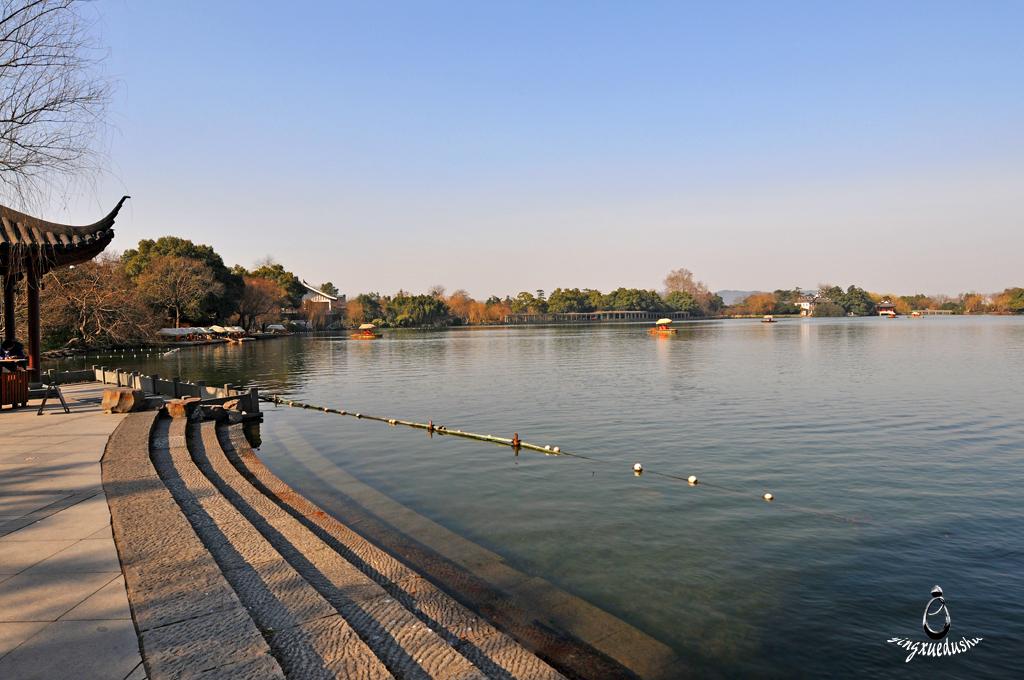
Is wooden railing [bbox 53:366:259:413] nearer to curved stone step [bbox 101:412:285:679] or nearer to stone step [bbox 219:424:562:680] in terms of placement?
stone step [bbox 219:424:562:680]

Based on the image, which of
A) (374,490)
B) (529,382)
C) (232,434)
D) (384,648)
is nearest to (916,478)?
(374,490)

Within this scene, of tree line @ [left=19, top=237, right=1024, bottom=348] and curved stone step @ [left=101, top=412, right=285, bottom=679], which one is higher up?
tree line @ [left=19, top=237, right=1024, bottom=348]

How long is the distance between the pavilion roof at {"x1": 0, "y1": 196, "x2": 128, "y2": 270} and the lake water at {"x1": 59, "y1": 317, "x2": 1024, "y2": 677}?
6.75m

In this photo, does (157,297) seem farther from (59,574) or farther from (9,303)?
(59,574)

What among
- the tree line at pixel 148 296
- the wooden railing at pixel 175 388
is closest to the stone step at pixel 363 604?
the wooden railing at pixel 175 388

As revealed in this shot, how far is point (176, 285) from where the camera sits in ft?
226

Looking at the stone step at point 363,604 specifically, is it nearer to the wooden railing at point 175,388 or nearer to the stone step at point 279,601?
the stone step at point 279,601

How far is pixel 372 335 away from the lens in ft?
296

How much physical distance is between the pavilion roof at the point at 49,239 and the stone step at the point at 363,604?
1006 cm

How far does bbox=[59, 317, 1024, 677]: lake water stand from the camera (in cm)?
624

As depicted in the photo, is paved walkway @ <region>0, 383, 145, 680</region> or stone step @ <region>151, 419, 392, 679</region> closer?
paved walkway @ <region>0, 383, 145, 680</region>

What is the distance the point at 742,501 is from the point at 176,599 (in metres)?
9.00
